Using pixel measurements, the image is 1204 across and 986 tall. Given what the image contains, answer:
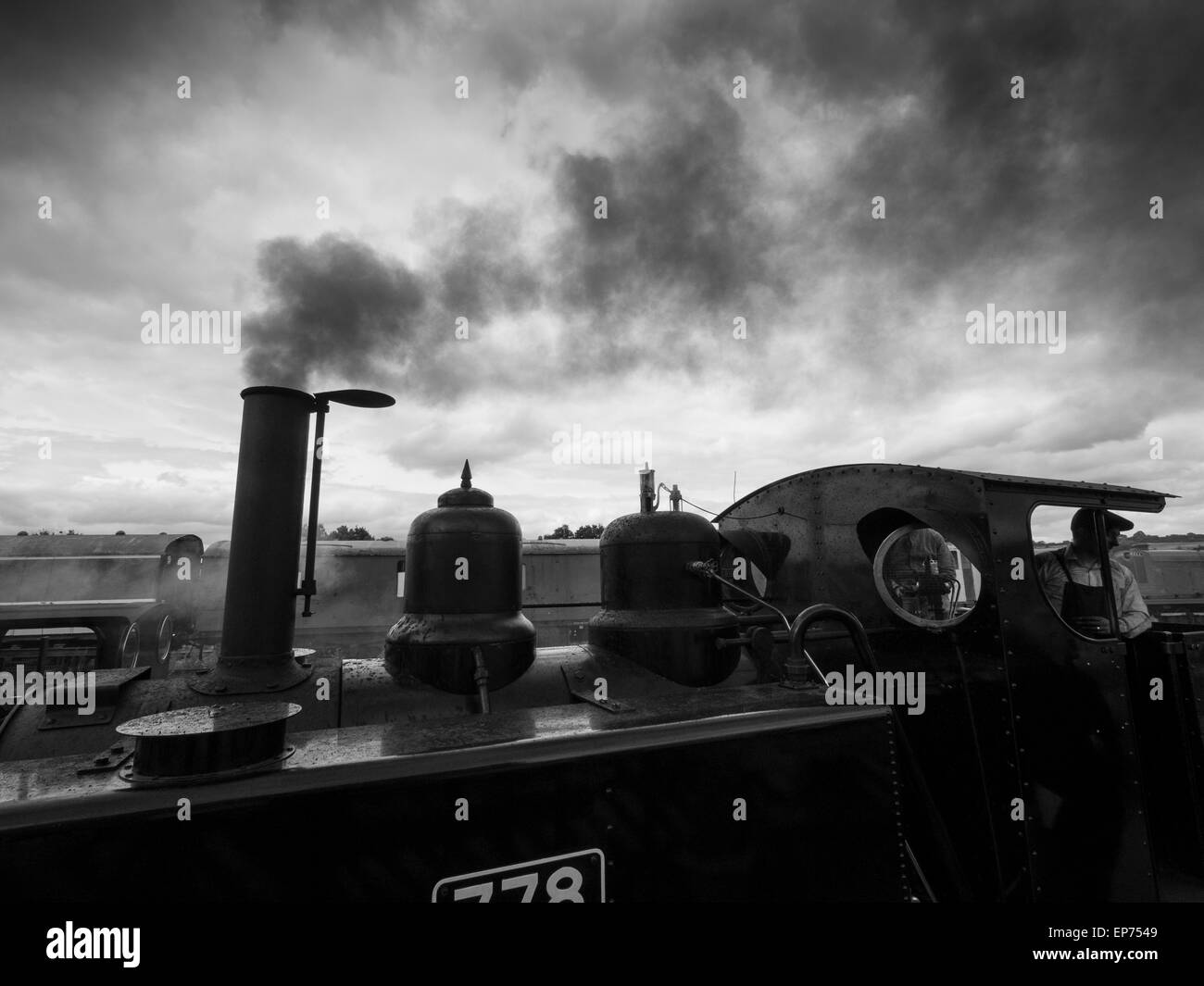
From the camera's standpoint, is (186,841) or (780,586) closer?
(186,841)

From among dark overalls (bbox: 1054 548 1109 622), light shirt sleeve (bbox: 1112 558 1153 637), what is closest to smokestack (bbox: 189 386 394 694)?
dark overalls (bbox: 1054 548 1109 622)

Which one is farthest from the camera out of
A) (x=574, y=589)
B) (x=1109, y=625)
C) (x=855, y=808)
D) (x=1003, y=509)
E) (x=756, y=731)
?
(x=574, y=589)

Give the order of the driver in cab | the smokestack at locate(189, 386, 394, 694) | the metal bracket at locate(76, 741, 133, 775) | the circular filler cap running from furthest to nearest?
the driver in cab < the smokestack at locate(189, 386, 394, 694) < the metal bracket at locate(76, 741, 133, 775) < the circular filler cap

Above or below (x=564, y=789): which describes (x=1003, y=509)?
above

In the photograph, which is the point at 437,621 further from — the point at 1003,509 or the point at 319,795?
the point at 1003,509

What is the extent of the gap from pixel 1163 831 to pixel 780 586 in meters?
2.33

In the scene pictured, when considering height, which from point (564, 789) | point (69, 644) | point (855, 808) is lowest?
point (69, 644)

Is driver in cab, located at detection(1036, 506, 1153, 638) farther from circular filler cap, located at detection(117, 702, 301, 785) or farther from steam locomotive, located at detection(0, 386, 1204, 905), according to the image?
circular filler cap, located at detection(117, 702, 301, 785)

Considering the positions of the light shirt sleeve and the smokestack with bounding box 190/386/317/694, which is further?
the light shirt sleeve

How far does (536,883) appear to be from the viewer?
182cm

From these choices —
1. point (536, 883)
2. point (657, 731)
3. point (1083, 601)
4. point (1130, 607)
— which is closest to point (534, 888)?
point (536, 883)

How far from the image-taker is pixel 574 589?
13.1 meters

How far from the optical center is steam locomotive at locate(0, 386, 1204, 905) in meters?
1.60
